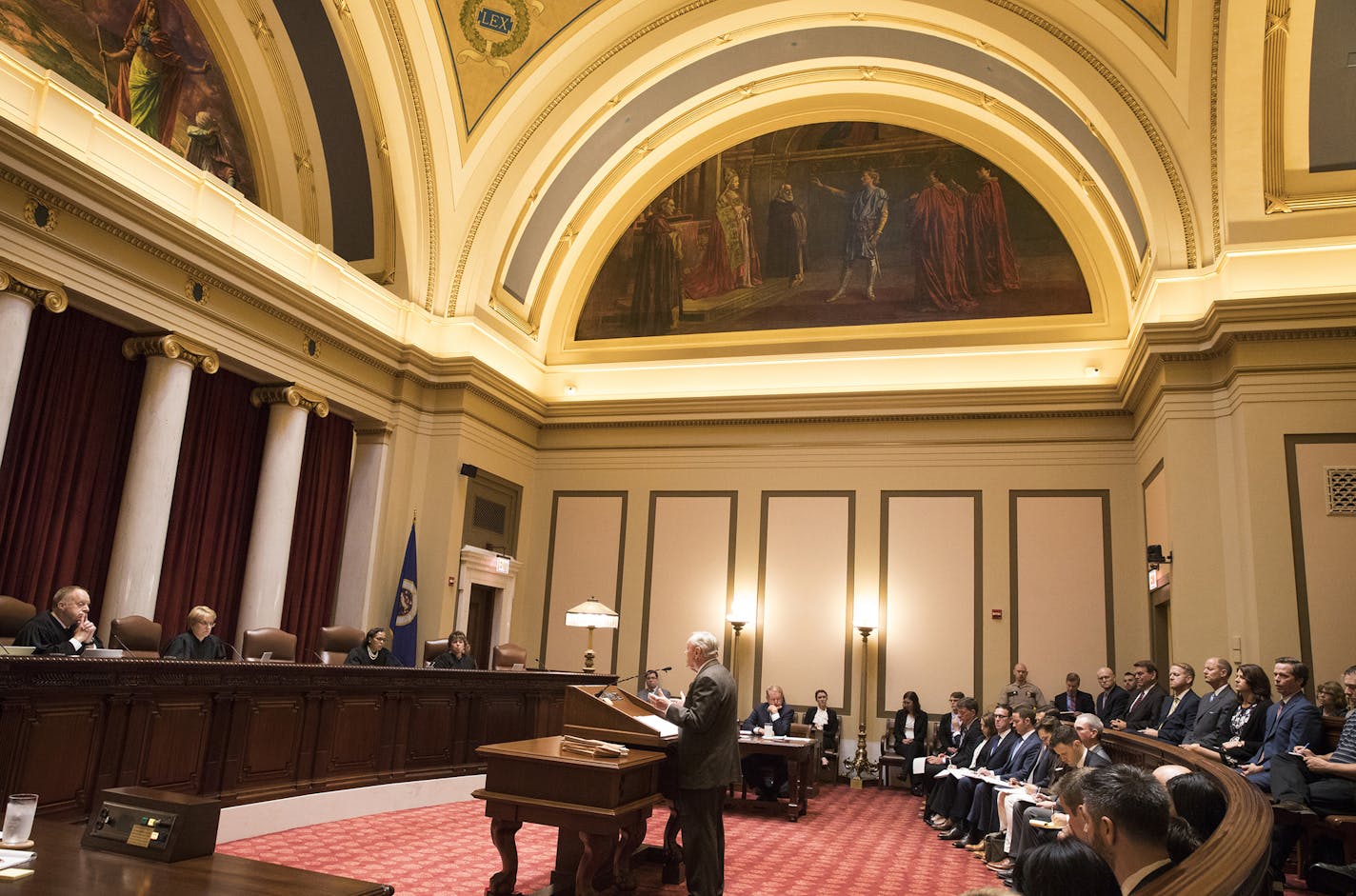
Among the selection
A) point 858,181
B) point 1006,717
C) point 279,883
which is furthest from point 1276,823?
point 858,181

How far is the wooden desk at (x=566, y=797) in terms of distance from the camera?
195 inches

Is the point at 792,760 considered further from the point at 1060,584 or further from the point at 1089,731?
the point at 1060,584

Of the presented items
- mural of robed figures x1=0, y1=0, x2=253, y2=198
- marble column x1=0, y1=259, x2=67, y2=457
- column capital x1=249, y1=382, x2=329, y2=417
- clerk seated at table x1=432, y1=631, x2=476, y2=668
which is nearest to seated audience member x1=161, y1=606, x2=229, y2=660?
marble column x1=0, y1=259, x2=67, y2=457

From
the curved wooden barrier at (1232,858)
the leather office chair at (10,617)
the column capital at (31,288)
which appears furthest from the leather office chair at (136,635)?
the curved wooden barrier at (1232,858)

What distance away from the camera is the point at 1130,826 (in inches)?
95.4

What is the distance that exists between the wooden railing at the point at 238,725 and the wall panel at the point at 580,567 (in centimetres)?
454

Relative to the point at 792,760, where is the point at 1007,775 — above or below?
above

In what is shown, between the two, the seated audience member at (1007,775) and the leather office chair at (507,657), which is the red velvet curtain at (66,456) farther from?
the seated audience member at (1007,775)

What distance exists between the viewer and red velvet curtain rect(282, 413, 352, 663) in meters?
11.8

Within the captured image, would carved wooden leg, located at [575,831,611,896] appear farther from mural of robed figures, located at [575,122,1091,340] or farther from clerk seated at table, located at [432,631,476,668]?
mural of robed figures, located at [575,122,1091,340]

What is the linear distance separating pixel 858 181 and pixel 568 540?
6.97 meters

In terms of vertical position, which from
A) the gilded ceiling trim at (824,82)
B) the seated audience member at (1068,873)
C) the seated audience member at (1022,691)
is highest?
the gilded ceiling trim at (824,82)

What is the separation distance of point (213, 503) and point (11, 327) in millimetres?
3261

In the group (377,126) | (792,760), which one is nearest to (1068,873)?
(792,760)
